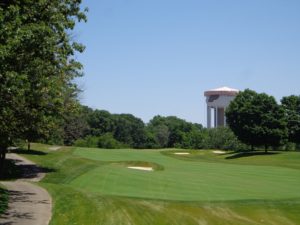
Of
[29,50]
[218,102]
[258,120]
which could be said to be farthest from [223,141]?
[29,50]

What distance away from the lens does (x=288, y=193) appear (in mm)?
26703

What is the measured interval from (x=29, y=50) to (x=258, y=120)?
60.0 m

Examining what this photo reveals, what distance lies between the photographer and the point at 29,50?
54.3 ft

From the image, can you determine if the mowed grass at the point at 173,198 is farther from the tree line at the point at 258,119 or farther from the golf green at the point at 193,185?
the tree line at the point at 258,119

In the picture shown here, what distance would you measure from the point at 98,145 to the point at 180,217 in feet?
304

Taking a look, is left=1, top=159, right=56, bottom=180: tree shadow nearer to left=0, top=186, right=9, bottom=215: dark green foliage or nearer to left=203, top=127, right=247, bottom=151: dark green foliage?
left=0, top=186, right=9, bottom=215: dark green foliage

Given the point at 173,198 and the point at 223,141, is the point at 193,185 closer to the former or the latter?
the point at 173,198

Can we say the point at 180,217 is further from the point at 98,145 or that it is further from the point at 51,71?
the point at 98,145

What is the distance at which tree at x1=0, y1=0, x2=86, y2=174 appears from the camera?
45.9 ft

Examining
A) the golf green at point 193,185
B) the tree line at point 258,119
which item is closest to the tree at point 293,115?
the tree line at point 258,119

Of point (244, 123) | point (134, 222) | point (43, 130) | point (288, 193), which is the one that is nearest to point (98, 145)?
point (244, 123)

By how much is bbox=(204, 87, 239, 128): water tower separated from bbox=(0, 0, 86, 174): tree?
126599 mm

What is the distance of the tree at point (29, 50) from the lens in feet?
45.9

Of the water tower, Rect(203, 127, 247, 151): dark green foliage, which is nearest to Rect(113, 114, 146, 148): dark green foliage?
the water tower
